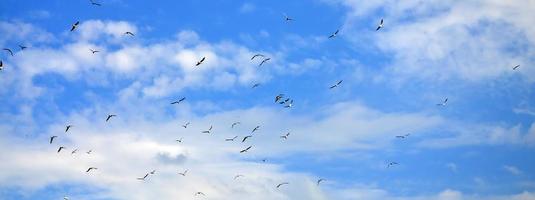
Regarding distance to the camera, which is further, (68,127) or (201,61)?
(68,127)

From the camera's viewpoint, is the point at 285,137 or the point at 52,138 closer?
the point at 52,138

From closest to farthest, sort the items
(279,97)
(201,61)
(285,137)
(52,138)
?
(201,61)
(279,97)
(52,138)
(285,137)

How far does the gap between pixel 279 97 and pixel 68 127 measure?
2763cm

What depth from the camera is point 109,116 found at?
8231cm

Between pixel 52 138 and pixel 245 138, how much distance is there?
24425 millimetres

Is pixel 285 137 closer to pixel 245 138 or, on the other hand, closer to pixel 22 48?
pixel 245 138

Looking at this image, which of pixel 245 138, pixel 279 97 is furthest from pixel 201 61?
pixel 245 138

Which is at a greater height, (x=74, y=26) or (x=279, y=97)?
(x=74, y=26)

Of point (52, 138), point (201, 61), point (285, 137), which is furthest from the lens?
point (285, 137)

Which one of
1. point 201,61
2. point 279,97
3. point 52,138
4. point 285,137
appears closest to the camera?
point 201,61

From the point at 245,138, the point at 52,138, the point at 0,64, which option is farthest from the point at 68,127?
the point at 245,138

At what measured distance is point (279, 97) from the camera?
247ft

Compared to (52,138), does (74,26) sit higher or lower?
higher

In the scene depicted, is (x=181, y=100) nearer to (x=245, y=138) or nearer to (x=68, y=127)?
(x=245, y=138)
